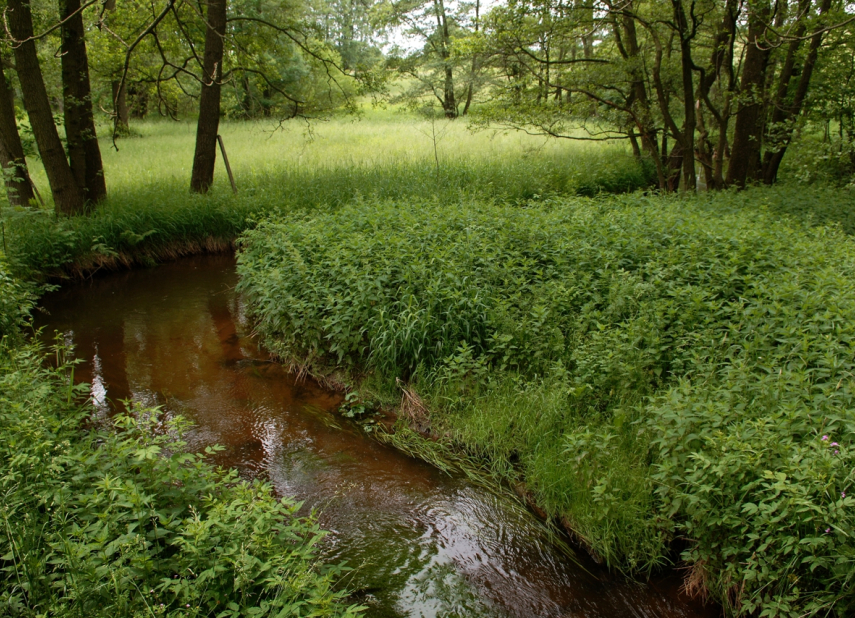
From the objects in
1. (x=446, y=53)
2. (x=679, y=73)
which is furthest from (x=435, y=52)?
(x=679, y=73)

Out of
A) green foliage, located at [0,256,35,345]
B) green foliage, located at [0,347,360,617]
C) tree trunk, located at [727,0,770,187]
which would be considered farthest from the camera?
tree trunk, located at [727,0,770,187]

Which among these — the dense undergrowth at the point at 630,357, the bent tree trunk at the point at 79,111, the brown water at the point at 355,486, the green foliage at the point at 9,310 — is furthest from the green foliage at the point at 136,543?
the bent tree trunk at the point at 79,111

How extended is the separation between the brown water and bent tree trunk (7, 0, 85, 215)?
3490 millimetres

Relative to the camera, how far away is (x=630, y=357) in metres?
4.72

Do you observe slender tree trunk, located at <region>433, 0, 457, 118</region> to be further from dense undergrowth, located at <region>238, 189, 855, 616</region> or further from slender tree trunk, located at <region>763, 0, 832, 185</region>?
dense undergrowth, located at <region>238, 189, 855, 616</region>

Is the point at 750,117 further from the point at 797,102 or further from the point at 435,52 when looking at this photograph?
the point at 435,52

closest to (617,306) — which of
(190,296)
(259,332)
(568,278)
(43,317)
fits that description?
(568,278)

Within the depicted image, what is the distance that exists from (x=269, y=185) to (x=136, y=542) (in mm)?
11611

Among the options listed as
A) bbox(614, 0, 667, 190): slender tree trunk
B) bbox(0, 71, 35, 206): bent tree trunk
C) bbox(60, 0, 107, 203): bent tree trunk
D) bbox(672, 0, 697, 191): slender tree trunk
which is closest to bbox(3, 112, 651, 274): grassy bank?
bbox(60, 0, 107, 203): bent tree trunk

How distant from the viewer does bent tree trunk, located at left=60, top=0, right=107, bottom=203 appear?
1058cm

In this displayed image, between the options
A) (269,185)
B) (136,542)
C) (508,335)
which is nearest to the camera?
(136,542)

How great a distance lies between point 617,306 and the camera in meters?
5.41

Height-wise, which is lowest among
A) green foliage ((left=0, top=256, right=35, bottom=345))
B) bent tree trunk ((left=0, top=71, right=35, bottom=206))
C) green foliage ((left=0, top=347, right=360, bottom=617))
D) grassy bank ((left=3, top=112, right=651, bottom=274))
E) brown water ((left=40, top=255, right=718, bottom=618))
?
brown water ((left=40, top=255, right=718, bottom=618))

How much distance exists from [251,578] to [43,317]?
25.6 ft
